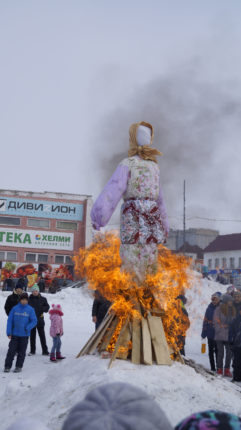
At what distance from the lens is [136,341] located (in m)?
5.80

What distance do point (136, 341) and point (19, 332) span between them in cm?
374

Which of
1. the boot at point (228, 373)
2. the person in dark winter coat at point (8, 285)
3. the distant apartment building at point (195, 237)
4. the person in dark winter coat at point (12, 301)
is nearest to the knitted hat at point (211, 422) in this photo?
the boot at point (228, 373)

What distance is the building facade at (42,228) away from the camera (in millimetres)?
37969

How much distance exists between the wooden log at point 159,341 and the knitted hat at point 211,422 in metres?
3.94

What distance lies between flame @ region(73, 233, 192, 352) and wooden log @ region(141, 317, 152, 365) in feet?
0.49

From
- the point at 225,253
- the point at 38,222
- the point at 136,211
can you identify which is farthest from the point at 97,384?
the point at 225,253

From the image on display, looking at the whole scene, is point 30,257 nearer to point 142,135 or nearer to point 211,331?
point 211,331

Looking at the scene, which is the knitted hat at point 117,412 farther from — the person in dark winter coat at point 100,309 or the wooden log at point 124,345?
the person in dark winter coat at point 100,309

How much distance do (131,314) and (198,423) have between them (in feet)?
14.0

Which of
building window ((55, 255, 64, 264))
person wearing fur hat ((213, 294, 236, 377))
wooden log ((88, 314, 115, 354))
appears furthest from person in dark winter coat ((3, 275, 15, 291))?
wooden log ((88, 314, 115, 354))

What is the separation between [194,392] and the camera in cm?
509

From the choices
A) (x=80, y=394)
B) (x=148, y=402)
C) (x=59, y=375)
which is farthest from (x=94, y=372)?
(x=148, y=402)

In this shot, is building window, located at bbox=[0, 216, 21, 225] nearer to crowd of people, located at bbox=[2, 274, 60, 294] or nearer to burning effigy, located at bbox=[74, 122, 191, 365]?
crowd of people, located at bbox=[2, 274, 60, 294]

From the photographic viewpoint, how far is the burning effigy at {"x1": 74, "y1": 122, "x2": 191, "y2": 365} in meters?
6.08
